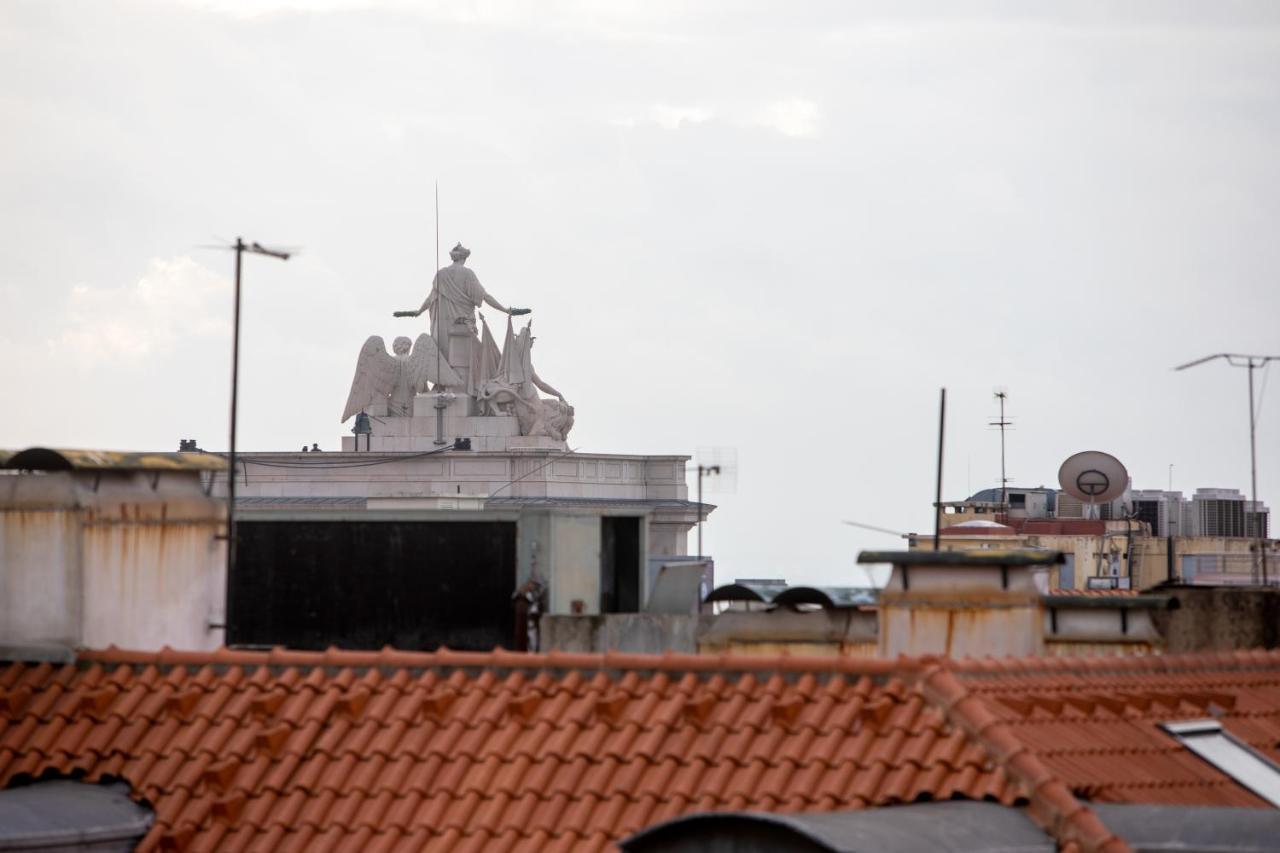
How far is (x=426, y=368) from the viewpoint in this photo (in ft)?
267

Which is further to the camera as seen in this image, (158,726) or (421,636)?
(421,636)

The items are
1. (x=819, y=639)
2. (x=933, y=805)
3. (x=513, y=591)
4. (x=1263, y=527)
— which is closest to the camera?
(x=933, y=805)

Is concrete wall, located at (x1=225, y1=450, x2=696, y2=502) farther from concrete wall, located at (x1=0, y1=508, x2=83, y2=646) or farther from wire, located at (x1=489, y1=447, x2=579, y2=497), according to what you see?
concrete wall, located at (x1=0, y1=508, x2=83, y2=646)

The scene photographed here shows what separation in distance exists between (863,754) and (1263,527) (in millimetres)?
60384

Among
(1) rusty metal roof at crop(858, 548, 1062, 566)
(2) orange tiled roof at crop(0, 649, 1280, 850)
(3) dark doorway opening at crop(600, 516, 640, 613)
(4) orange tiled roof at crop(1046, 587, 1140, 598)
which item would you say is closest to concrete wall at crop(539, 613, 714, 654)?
(3) dark doorway opening at crop(600, 516, 640, 613)

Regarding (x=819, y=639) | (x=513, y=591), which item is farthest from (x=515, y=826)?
(x=513, y=591)

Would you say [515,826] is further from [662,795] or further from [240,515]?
[240,515]

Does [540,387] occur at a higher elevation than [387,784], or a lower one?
higher

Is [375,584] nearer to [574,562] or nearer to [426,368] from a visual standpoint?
[574,562]

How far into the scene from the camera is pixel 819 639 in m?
24.1

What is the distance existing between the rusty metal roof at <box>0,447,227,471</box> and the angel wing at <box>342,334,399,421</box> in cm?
6382

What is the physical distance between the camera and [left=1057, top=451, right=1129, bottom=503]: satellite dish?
4388 centimetres

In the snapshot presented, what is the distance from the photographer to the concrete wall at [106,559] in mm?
16109

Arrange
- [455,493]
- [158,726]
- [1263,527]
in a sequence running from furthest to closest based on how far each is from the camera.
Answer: [455,493], [1263,527], [158,726]
